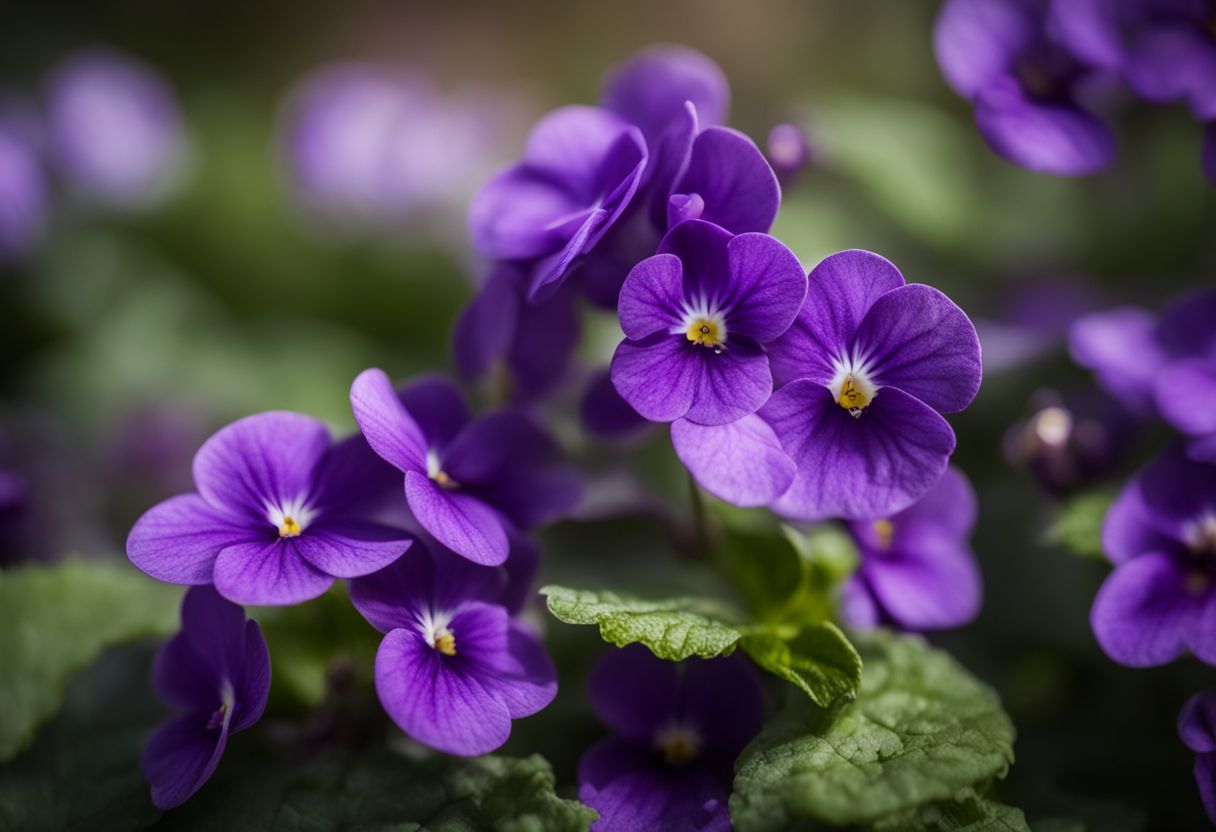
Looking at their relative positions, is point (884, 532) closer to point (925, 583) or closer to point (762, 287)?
point (925, 583)

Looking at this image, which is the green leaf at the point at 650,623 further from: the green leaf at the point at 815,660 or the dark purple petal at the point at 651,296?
the dark purple petal at the point at 651,296

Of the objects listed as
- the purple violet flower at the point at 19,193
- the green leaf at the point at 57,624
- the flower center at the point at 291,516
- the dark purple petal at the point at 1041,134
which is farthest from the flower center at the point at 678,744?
the purple violet flower at the point at 19,193

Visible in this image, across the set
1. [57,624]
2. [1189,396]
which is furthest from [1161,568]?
[57,624]

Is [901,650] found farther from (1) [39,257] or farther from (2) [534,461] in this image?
(1) [39,257]

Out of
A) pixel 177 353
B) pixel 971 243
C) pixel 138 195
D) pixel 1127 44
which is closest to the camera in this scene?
pixel 1127 44

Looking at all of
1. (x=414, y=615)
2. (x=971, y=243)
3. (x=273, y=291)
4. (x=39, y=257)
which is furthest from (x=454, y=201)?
(x=414, y=615)

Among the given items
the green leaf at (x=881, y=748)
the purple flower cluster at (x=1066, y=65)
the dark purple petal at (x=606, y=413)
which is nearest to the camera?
the green leaf at (x=881, y=748)

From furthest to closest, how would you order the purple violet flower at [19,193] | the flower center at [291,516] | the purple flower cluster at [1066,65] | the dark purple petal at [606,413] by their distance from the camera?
the purple violet flower at [19,193] < the purple flower cluster at [1066,65] < the dark purple petal at [606,413] < the flower center at [291,516]
